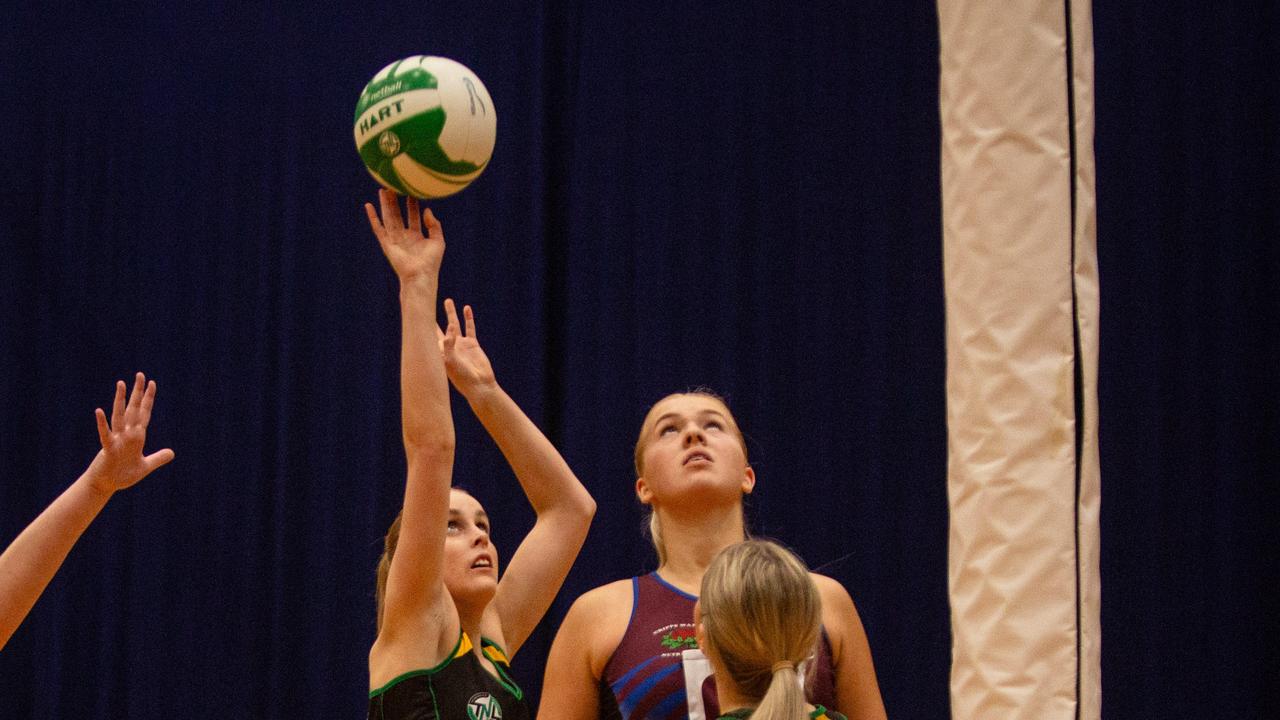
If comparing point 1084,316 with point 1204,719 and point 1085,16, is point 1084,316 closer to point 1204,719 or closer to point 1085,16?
point 1085,16

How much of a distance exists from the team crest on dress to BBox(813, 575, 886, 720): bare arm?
67 centimetres

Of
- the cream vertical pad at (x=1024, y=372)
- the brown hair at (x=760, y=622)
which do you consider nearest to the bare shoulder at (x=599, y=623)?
the brown hair at (x=760, y=622)

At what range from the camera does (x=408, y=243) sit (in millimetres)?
2441

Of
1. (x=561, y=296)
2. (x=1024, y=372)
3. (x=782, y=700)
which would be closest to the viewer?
(x=1024, y=372)

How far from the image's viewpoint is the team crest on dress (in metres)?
2.43

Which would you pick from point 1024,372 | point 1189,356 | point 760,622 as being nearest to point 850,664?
point 760,622

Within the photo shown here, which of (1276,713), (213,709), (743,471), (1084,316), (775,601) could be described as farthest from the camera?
(213,709)

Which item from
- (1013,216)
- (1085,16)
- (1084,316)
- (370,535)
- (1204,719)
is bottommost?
(1204,719)

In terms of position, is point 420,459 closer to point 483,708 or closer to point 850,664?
point 483,708

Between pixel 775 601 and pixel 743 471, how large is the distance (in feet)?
2.78

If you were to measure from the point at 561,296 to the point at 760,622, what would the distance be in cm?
284

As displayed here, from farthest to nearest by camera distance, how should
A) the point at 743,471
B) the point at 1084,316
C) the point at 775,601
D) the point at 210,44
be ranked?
1. the point at 210,44
2. the point at 743,471
3. the point at 775,601
4. the point at 1084,316

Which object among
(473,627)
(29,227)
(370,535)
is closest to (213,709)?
(370,535)

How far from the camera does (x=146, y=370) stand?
4754 millimetres
